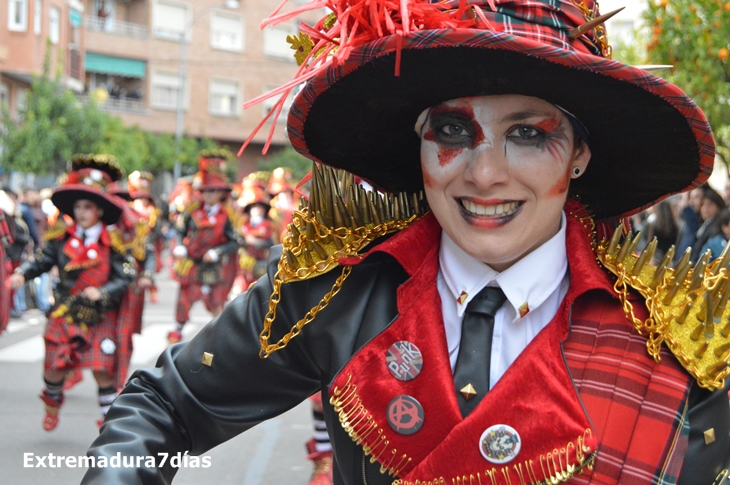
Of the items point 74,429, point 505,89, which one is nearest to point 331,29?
point 505,89

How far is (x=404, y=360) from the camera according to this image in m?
1.84

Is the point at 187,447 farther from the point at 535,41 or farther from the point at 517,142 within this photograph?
the point at 535,41

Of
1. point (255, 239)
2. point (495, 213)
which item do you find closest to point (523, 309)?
point (495, 213)

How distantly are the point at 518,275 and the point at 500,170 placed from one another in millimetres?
243

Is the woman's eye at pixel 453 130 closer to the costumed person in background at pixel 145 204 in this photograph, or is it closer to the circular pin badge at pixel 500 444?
the circular pin badge at pixel 500 444

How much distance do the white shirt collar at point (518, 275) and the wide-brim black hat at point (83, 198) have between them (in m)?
5.74

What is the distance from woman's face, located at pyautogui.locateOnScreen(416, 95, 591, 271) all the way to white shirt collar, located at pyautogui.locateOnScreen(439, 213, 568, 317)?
0.12ft

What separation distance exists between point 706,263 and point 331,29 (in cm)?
94

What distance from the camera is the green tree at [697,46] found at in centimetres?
897

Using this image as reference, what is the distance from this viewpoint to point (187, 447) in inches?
78.5

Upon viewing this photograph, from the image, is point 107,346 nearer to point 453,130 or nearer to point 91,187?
point 91,187

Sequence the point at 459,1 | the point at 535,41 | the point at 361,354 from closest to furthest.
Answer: the point at 535,41, the point at 459,1, the point at 361,354

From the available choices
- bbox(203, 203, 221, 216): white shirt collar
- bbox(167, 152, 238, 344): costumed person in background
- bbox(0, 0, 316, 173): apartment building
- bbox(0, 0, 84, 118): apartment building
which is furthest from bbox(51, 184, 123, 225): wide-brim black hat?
bbox(0, 0, 316, 173): apartment building

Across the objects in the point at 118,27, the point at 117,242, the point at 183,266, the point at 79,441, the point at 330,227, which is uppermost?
the point at 118,27
